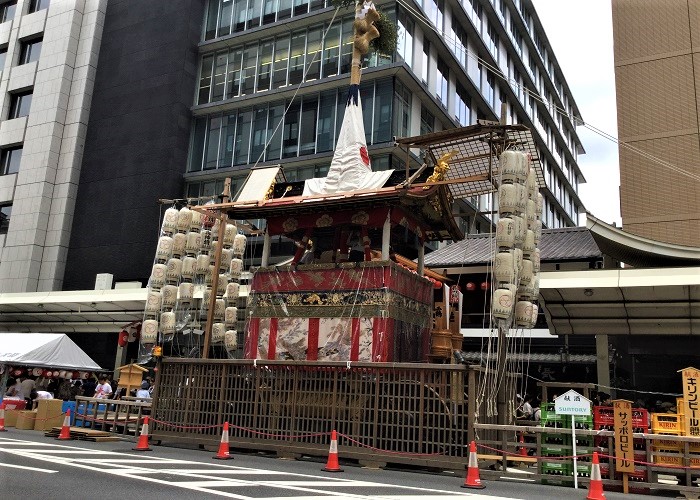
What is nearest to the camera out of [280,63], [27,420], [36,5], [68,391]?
[27,420]

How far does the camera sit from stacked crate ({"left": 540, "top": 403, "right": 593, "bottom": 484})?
11227mm

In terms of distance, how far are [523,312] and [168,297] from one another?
35.0 ft

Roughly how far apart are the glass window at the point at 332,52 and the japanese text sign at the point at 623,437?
2414cm

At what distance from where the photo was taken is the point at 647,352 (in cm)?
2208

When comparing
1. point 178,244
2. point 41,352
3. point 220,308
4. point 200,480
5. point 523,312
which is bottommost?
point 200,480

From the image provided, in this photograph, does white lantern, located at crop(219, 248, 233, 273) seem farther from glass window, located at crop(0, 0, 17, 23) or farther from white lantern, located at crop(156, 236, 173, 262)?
glass window, located at crop(0, 0, 17, 23)

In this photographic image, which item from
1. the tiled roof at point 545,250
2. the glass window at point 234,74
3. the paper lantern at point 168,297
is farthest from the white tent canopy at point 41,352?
the glass window at point 234,74

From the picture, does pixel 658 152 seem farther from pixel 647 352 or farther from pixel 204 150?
pixel 204 150

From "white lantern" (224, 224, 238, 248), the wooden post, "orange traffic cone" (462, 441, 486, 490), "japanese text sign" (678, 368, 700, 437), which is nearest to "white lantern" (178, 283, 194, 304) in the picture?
the wooden post

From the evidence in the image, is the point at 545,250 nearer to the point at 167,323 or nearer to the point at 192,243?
the point at 192,243

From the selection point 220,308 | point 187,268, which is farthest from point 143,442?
point 187,268

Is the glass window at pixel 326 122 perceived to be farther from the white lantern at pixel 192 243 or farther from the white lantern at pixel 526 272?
the white lantern at pixel 526 272

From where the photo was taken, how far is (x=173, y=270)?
753 inches

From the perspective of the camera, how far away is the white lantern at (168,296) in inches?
739
